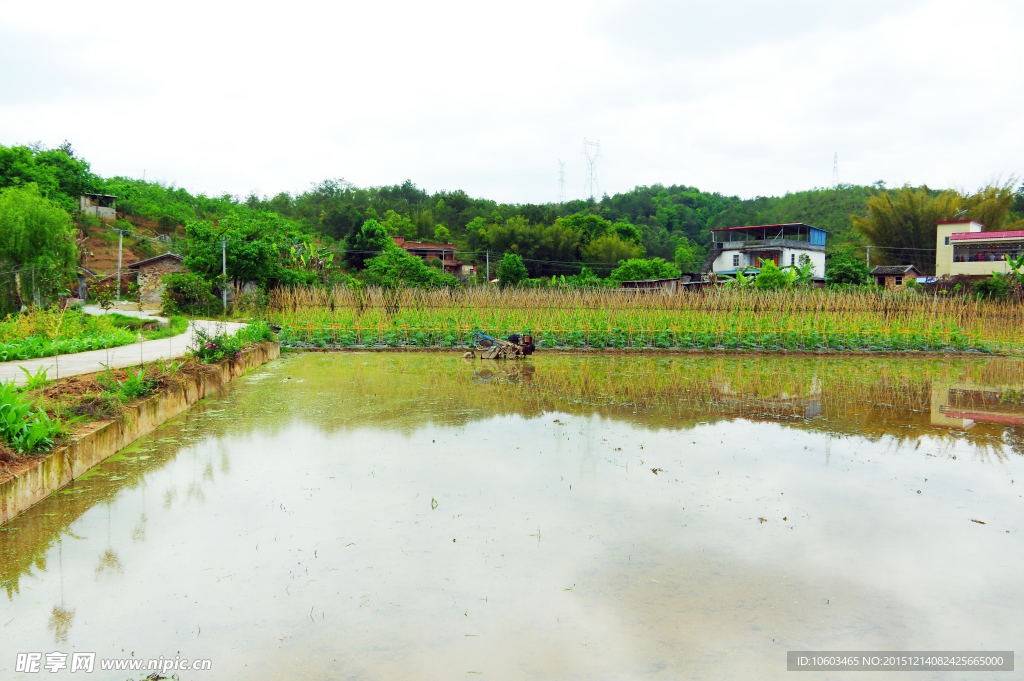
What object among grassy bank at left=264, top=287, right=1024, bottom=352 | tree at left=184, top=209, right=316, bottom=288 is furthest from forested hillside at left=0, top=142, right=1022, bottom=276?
grassy bank at left=264, top=287, right=1024, bottom=352

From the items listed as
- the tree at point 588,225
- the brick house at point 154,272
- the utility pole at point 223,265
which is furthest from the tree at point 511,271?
the brick house at point 154,272

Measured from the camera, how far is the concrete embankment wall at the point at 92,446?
400cm

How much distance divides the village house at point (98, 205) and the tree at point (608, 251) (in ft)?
109

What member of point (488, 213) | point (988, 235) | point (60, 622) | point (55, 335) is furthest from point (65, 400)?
point (488, 213)

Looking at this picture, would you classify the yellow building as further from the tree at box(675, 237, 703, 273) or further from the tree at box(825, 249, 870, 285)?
the tree at box(675, 237, 703, 273)

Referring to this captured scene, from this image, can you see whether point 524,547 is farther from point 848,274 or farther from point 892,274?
point 892,274

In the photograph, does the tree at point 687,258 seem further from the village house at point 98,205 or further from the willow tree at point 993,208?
the village house at point 98,205

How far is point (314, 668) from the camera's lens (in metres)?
2.51

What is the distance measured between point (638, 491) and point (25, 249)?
20225mm

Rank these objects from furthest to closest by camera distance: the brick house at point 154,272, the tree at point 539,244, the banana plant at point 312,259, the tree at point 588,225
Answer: the tree at point 588,225 < the tree at point 539,244 < the brick house at point 154,272 < the banana plant at point 312,259

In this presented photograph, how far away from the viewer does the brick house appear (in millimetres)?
30172

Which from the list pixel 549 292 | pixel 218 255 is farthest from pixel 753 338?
pixel 218 255

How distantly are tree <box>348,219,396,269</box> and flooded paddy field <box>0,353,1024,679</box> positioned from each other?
105 feet

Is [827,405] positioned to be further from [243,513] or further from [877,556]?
[243,513]
